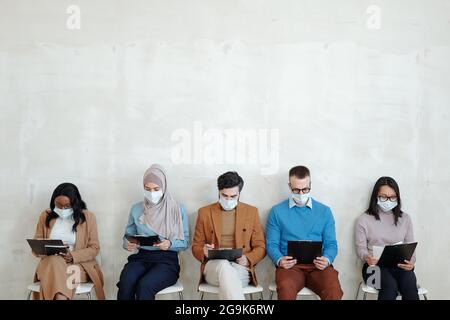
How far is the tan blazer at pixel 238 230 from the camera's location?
439 cm

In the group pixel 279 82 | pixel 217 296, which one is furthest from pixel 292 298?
pixel 279 82

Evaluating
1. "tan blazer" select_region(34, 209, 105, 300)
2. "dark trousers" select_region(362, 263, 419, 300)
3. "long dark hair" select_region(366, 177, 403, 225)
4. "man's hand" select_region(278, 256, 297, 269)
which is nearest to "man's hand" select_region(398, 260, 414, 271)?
"dark trousers" select_region(362, 263, 419, 300)

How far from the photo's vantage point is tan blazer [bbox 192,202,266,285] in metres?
4.39

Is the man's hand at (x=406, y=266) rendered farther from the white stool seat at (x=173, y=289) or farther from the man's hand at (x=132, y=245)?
the man's hand at (x=132, y=245)

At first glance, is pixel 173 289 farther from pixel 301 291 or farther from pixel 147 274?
pixel 301 291

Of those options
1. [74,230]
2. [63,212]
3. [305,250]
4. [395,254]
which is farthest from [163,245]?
[395,254]

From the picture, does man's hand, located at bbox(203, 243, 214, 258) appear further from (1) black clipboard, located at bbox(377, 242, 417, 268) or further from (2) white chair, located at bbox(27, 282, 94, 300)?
(1) black clipboard, located at bbox(377, 242, 417, 268)

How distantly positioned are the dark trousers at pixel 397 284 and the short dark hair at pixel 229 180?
4.01 feet

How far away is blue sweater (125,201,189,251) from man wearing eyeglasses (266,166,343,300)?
623 millimetres

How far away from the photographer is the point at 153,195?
173 inches

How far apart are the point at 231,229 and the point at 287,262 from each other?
0.50m

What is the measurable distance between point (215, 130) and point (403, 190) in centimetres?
155

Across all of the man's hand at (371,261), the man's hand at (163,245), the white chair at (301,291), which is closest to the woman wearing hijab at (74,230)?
the man's hand at (163,245)

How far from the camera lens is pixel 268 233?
176 inches
